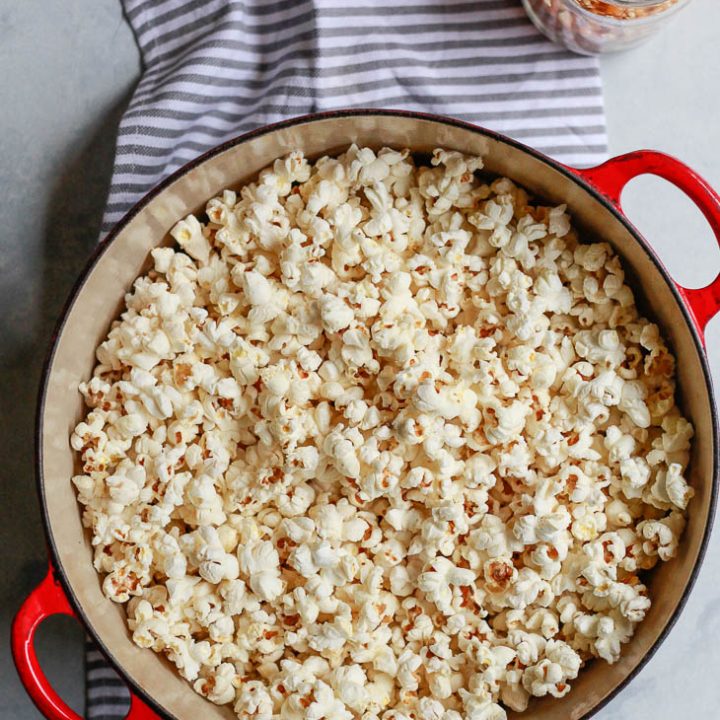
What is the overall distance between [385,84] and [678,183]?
0.50 metres

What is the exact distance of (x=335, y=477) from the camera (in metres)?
1.22

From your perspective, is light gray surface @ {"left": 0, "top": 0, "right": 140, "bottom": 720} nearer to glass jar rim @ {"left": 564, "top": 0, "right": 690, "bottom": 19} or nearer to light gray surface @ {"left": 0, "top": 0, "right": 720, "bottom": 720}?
light gray surface @ {"left": 0, "top": 0, "right": 720, "bottom": 720}

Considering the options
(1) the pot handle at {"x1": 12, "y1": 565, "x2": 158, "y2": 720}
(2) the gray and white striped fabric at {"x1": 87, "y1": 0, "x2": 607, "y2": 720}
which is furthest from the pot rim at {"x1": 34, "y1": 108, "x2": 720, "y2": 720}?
(2) the gray and white striped fabric at {"x1": 87, "y1": 0, "x2": 607, "y2": 720}

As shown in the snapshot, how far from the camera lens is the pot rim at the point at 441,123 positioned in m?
1.10

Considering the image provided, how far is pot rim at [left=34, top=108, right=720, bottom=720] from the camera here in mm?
1100

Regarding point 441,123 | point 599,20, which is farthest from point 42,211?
point 599,20

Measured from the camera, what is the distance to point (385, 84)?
1403 mm

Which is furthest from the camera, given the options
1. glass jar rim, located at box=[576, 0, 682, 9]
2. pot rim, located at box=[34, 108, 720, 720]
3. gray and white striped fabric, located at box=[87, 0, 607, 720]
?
gray and white striped fabric, located at box=[87, 0, 607, 720]

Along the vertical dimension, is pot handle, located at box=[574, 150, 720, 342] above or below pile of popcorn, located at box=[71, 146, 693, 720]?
above

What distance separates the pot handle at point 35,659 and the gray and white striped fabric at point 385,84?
25cm

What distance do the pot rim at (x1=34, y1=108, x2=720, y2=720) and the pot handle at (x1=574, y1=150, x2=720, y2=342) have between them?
33 millimetres

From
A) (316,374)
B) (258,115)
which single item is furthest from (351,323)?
(258,115)

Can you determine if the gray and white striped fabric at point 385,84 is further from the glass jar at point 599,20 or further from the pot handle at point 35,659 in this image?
the pot handle at point 35,659

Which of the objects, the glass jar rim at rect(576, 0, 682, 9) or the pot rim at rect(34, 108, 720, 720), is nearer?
the pot rim at rect(34, 108, 720, 720)
